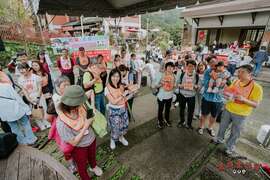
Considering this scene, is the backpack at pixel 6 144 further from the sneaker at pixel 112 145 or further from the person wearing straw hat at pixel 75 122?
the sneaker at pixel 112 145

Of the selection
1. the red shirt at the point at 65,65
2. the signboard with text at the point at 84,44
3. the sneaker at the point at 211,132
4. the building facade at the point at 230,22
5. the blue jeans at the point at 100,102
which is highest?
the building facade at the point at 230,22

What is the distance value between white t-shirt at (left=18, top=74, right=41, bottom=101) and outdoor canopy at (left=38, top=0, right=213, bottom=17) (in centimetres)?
271

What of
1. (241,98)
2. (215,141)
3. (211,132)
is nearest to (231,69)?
(211,132)

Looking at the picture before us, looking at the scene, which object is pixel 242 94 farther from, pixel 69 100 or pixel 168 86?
pixel 69 100

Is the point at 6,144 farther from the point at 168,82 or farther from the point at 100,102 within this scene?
the point at 168,82

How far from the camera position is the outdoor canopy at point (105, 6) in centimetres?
431

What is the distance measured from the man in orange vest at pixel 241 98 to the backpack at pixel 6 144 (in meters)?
3.12

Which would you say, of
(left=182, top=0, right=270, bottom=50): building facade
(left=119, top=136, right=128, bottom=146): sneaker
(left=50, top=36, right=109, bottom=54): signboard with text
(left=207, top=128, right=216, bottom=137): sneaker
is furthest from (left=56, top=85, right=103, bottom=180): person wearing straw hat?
(left=182, top=0, right=270, bottom=50): building facade

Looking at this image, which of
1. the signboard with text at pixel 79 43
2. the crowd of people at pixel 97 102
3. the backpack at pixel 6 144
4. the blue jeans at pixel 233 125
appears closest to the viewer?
the backpack at pixel 6 144

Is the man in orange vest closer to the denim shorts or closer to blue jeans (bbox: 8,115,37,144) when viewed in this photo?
the denim shorts

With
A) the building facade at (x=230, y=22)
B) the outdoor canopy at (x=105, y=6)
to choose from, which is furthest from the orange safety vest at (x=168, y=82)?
the building facade at (x=230, y=22)

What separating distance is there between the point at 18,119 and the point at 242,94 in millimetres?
3822

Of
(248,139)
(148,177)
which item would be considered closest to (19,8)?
(148,177)

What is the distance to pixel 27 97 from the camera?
2.99 m
